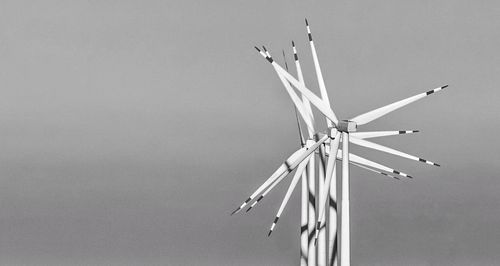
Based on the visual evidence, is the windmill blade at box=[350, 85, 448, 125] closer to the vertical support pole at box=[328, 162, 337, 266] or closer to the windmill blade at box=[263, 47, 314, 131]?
the vertical support pole at box=[328, 162, 337, 266]

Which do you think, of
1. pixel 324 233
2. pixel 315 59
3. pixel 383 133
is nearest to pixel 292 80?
pixel 315 59

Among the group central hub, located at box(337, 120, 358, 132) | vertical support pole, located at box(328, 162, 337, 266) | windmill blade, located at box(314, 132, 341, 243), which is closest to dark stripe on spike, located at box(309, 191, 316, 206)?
vertical support pole, located at box(328, 162, 337, 266)

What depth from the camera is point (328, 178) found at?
4762cm

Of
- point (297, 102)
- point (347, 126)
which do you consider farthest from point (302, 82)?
point (347, 126)

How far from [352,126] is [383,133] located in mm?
3721

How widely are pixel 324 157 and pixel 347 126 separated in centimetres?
435

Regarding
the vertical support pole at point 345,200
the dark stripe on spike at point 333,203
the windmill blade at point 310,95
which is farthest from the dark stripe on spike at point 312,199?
the windmill blade at point 310,95

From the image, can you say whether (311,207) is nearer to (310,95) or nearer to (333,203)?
(333,203)

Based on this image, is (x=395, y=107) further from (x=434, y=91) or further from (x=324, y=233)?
(x=324, y=233)

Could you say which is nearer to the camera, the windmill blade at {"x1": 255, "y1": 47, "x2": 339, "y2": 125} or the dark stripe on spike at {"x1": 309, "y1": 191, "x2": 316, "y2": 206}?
the windmill blade at {"x1": 255, "y1": 47, "x2": 339, "y2": 125}

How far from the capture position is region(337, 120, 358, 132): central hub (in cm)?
4822

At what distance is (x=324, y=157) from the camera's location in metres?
52.2

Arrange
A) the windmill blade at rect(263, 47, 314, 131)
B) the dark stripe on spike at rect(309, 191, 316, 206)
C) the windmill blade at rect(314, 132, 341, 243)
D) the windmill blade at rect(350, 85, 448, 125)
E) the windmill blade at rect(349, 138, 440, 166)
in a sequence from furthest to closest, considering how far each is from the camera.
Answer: the dark stripe on spike at rect(309, 191, 316, 206) → the windmill blade at rect(263, 47, 314, 131) → the windmill blade at rect(349, 138, 440, 166) → the windmill blade at rect(350, 85, 448, 125) → the windmill blade at rect(314, 132, 341, 243)

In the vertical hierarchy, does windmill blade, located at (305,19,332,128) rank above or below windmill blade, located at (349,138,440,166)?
above
